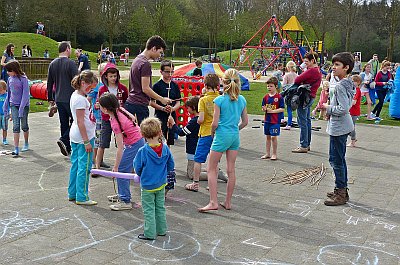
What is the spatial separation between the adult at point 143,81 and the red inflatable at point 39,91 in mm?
10958

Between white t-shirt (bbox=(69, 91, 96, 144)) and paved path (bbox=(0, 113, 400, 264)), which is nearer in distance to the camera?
paved path (bbox=(0, 113, 400, 264))

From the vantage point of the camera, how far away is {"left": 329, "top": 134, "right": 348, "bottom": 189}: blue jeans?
5938 millimetres

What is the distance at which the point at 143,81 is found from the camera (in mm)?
6320

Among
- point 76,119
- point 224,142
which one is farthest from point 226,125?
point 76,119

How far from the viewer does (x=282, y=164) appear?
8227mm

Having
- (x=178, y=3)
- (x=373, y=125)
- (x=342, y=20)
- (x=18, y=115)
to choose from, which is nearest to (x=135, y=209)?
(x=18, y=115)

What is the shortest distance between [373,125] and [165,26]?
44.7m

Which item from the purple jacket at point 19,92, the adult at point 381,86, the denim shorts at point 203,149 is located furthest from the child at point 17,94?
the adult at point 381,86

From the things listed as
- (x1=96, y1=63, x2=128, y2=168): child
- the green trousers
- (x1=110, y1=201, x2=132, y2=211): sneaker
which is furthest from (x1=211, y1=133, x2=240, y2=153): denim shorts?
(x1=96, y1=63, x2=128, y2=168): child

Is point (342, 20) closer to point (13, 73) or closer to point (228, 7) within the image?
point (228, 7)

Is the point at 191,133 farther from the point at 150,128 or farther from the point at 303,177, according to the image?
the point at 150,128

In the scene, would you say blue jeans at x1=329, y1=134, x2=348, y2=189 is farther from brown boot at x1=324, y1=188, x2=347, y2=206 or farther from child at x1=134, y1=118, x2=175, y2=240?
child at x1=134, y1=118, x2=175, y2=240

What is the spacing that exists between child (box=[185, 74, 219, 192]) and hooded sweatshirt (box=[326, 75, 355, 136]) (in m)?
1.44

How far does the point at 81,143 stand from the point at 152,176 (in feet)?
4.67
